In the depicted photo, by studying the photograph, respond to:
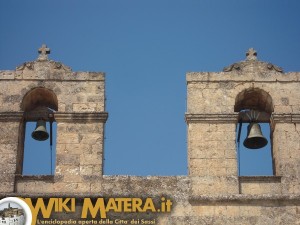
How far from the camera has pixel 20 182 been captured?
65.6 ft

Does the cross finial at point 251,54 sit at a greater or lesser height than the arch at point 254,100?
greater

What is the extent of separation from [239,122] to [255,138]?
1.29 ft

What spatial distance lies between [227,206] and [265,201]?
62 centimetres

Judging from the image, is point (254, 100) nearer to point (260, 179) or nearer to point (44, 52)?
point (260, 179)

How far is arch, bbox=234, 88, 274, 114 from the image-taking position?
2088 centimetres

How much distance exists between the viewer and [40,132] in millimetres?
21062

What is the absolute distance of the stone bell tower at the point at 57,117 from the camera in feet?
65.5

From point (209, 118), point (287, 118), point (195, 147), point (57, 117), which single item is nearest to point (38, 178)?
point (57, 117)

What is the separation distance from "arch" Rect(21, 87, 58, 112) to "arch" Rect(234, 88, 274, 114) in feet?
10.2

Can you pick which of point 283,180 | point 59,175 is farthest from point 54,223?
point 283,180

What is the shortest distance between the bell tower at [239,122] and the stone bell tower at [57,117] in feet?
5.24

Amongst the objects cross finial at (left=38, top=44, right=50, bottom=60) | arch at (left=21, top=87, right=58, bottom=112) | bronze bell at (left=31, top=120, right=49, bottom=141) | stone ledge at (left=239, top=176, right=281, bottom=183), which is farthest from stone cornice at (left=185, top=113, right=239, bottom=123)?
cross finial at (left=38, top=44, right=50, bottom=60)

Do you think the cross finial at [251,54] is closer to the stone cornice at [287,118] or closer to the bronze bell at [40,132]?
the stone cornice at [287,118]

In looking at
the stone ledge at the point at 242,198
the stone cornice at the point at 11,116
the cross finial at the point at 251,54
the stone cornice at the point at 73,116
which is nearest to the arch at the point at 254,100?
the cross finial at the point at 251,54
